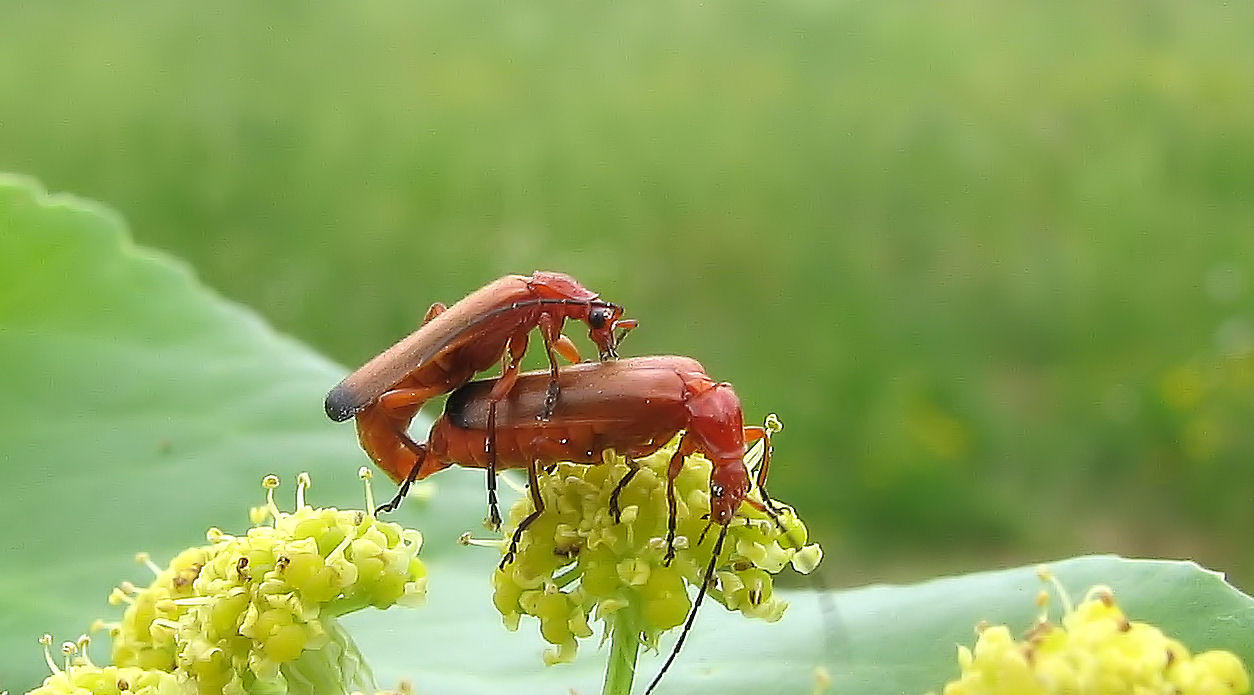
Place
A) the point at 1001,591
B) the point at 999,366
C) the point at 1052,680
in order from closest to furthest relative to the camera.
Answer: the point at 1052,680 → the point at 1001,591 → the point at 999,366

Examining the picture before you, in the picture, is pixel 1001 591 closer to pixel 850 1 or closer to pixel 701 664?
pixel 701 664

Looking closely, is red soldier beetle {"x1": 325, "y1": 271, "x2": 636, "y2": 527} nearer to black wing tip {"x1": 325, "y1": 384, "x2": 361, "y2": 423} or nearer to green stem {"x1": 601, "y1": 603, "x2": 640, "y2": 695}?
black wing tip {"x1": 325, "y1": 384, "x2": 361, "y2": 423}

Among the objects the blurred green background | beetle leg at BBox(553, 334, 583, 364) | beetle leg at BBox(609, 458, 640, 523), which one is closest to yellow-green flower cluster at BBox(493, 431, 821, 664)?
beetle leg at BBox(609, 458, 640, 523)

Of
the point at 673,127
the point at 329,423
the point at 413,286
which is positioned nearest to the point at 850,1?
the point at 673,127

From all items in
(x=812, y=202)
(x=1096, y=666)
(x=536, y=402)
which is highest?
(x=812, y=202)

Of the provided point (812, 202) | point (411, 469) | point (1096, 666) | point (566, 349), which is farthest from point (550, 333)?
point (812, 202)

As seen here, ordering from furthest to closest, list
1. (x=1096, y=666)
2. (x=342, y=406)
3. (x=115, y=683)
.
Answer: (x=342, y=406), (x=115, y=683), (x=1096, y=666)

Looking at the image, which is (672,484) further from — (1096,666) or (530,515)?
(1096,666)
